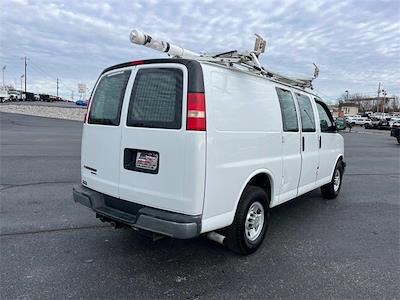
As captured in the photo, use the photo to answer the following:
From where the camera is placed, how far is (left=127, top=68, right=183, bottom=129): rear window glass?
317 centimetres

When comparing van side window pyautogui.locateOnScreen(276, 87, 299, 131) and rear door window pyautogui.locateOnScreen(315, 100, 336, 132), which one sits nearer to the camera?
van side window pyautogui.locateOnScreen(276, 87, 299, 131)

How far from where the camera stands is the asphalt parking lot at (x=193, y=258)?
3146mm

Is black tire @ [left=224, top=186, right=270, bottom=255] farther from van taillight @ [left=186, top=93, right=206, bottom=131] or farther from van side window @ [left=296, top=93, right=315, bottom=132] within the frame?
van side window @ [left=296, top=93, right=315, bottom=132]

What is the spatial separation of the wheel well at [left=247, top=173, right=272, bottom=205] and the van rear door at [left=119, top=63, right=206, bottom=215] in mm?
1114

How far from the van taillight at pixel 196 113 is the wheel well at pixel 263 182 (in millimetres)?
1187

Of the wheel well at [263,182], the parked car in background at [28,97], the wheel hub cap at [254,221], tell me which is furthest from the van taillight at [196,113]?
the parked car in background at [28,97]

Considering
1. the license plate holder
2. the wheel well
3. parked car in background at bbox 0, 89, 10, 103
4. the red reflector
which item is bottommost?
the wheel well

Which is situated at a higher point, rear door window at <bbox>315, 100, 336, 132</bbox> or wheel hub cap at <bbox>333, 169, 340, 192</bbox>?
rear door window at <bbox>315, 100, 336, 132</bbox>

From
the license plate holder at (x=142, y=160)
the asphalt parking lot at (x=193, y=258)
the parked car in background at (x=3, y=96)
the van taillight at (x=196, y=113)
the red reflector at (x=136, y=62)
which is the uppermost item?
the parked car in background at (x=3, y=96)

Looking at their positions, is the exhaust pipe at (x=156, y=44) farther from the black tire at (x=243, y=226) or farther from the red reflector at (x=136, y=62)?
the black tire at (x=243, y=226)

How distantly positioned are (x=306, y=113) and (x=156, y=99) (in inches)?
111

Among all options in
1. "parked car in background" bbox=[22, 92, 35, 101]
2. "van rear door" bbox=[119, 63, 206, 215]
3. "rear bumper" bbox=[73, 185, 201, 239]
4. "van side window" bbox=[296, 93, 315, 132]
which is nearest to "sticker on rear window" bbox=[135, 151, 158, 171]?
"van rear door" bbox=[119, 63, 206, 215]

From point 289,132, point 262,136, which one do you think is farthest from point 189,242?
point 289,132

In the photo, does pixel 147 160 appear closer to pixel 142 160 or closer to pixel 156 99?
pixel 142 160
